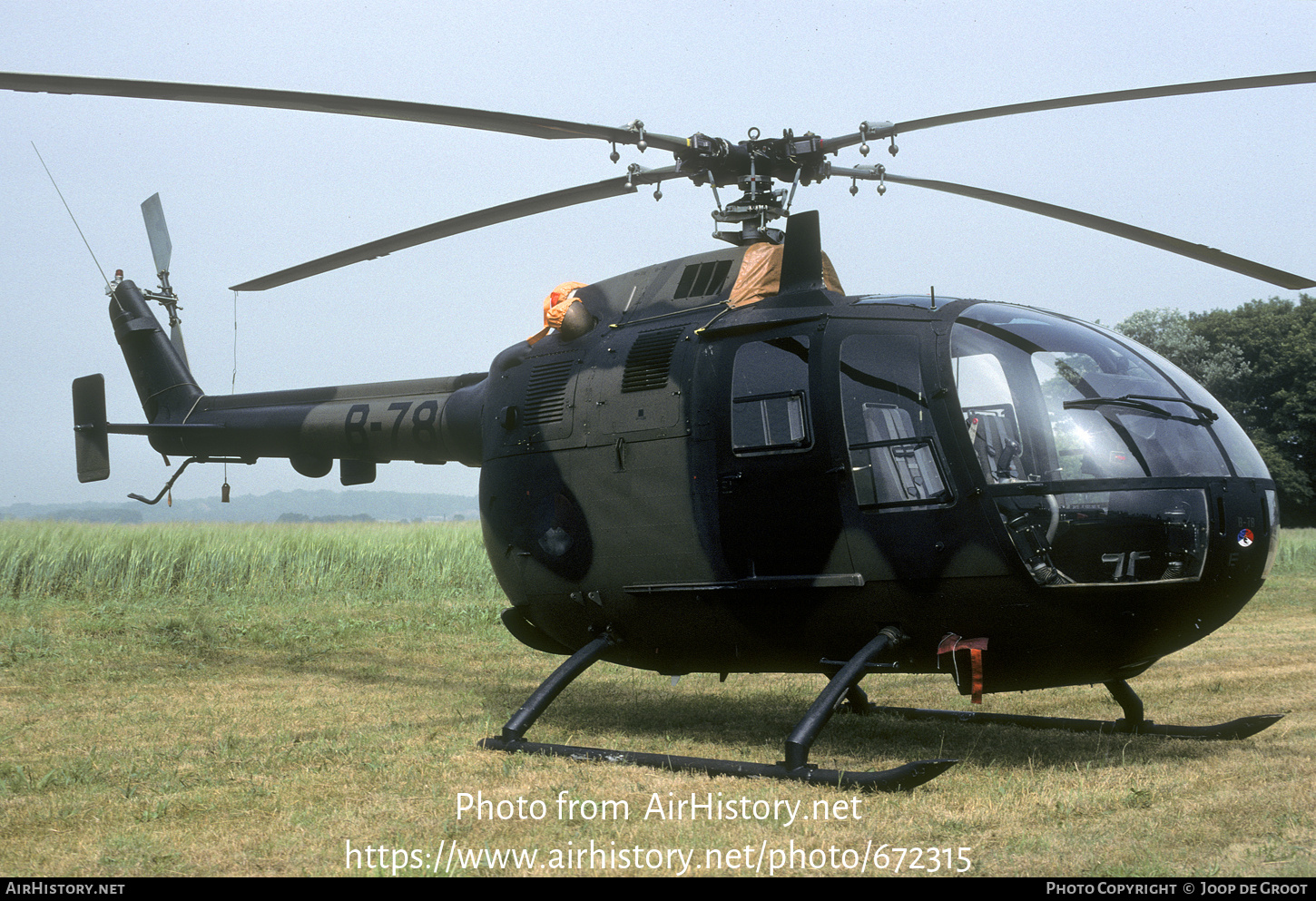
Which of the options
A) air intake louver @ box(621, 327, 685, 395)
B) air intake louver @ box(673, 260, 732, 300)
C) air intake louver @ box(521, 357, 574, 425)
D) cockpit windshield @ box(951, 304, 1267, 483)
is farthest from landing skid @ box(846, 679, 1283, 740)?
air intake louver @ box(673, 260, 732, 300)

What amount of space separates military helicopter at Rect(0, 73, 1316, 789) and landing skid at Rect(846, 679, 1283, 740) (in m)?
0.02

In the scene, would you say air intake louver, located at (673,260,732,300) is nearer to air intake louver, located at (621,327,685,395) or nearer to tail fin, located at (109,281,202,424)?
air intake louver, located at (621,327,685,395)

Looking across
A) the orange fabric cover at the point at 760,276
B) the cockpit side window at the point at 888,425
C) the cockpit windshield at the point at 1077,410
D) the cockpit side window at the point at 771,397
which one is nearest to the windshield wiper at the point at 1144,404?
the cockpit windshield at the point at 1077,410

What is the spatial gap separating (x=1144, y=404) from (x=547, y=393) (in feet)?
11.9

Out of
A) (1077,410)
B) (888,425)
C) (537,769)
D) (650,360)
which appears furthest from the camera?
(650,360)

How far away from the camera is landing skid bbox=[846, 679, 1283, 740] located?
253 inches

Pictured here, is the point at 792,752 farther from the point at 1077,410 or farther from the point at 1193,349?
the point at 1193,349

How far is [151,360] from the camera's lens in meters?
11.1

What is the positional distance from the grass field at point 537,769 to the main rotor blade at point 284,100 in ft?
11.4

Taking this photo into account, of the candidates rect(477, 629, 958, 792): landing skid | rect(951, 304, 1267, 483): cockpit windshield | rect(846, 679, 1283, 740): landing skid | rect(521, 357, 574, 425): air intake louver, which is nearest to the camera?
rect(477, 629, 958, 792): landing skid

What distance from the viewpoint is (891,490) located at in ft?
18.5

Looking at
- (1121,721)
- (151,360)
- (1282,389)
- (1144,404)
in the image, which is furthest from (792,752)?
(1282,389)

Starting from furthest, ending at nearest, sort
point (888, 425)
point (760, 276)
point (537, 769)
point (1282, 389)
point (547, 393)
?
1. point (1282, 389)
2. point (547, 393)
3. point (760, 276)
4. point (537, 769)
5. point (888, 425)

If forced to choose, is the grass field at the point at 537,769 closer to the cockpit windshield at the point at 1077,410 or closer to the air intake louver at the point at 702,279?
the cockpit windshield at the point at 1077,410
